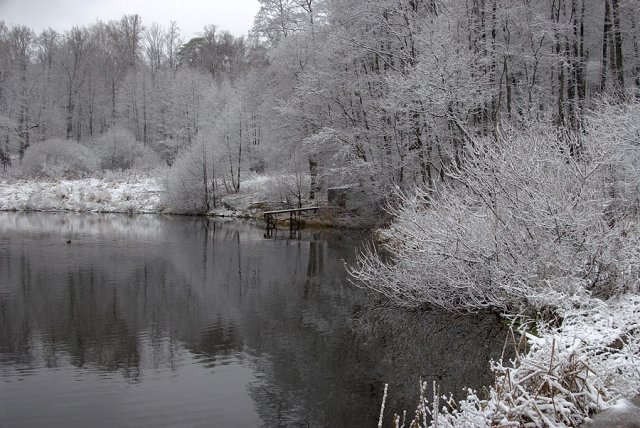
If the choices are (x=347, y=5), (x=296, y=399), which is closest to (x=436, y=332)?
(x=296, y=399)

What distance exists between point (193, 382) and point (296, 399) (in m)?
1.48

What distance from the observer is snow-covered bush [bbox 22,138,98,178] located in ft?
129

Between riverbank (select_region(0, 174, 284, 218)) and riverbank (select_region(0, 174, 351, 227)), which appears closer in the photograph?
riverbank (select_region(0, 174, 351, 227))

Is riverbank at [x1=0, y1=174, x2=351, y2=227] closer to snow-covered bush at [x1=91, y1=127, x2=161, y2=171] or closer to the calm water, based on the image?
snow-covered bush at [x1=91, y1=127, x2=161, y2=171]

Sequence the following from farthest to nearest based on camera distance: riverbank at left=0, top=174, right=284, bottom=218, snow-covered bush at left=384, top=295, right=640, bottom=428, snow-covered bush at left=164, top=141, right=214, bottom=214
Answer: riverbank at left=0, top=174, right=284, bottom=218, snow-covered bush at left=164, top=141, right=214, bottom=214, snow-covered bush at left=384, top=295, right=640, bottom=428

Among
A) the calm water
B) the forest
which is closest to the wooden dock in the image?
the forest

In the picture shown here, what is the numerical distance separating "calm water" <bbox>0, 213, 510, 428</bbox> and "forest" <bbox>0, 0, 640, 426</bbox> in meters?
1.10

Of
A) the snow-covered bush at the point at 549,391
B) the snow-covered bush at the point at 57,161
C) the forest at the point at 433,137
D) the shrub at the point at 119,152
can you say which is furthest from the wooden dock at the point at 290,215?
the snow-covered bush at the point at 549,391

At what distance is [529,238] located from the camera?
942 centimetres

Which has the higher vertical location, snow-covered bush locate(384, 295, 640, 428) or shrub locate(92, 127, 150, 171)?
shrub locate(92, 127, 150, 171)

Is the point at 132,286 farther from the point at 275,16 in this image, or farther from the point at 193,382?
the point at 275,16

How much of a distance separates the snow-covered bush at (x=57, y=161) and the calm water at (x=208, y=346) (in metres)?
25.1

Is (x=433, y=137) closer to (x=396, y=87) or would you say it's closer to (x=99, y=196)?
(x=396, y=87)

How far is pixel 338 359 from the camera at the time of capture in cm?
873
